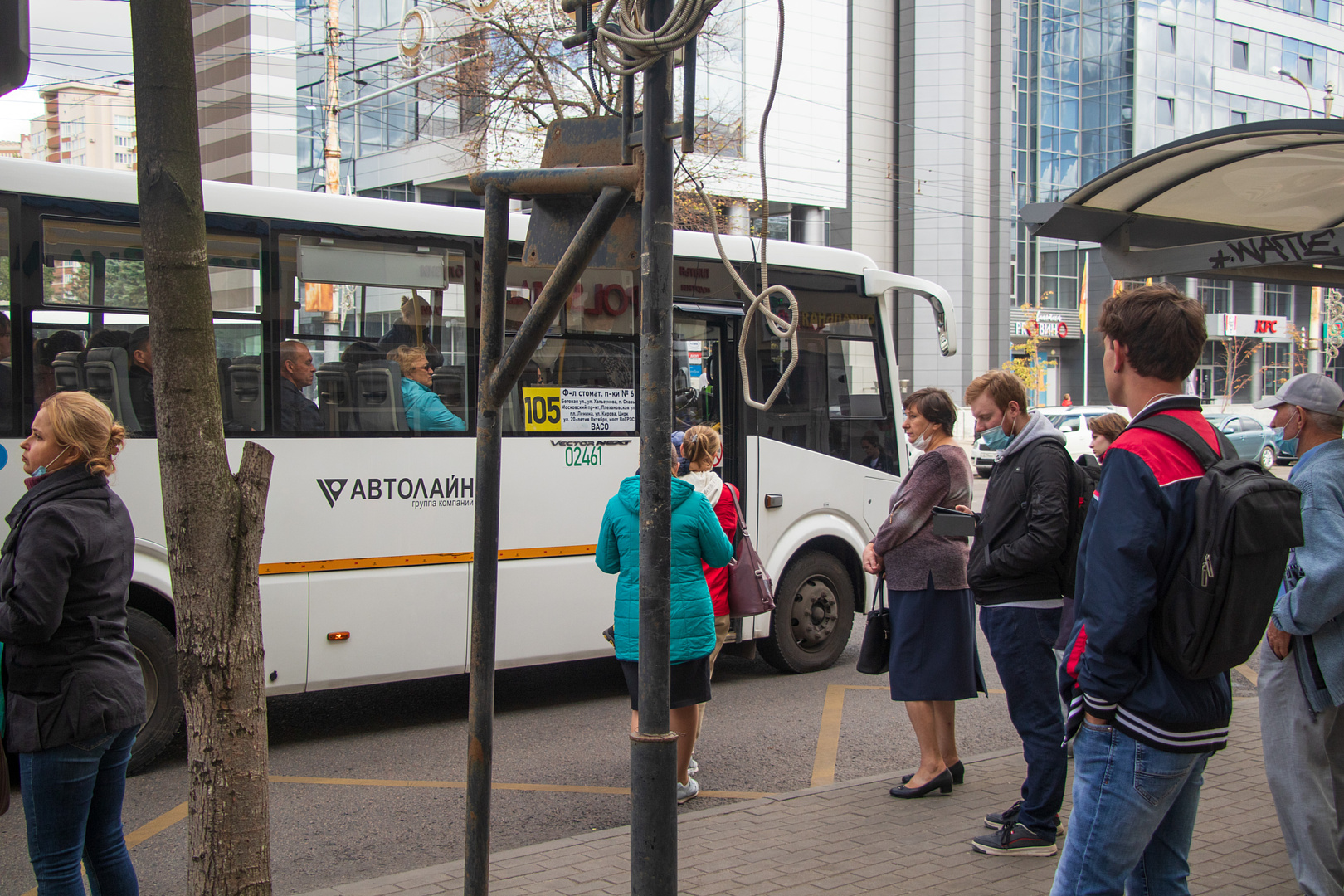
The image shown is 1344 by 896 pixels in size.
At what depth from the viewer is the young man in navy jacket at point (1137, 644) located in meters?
2.79

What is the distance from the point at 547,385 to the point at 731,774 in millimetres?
2660

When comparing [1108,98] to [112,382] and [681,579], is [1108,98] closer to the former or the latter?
[681,579]

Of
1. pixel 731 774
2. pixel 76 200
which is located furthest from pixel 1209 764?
pixel 76 200

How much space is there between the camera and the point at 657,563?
110 inches

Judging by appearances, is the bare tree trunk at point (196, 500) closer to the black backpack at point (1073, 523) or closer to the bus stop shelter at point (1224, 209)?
the black backpack at point (1073, 523)

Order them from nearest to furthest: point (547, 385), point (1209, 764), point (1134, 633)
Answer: point (1134, 633)
point (1209, 764)
point (547, 385)

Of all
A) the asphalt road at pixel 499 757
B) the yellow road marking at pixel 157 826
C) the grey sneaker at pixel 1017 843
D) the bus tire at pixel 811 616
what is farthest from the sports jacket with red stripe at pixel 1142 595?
the bus tire at pixel 811 616

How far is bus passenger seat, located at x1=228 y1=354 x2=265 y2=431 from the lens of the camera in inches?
246

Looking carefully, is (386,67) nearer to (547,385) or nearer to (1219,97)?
(547,385)

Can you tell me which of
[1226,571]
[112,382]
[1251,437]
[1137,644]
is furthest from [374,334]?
[1251,437]

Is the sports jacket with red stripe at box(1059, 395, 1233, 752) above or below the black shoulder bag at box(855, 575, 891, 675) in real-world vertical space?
above

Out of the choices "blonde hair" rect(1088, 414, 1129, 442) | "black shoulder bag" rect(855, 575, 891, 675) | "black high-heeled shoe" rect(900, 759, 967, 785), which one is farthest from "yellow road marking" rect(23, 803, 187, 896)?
"blonde hair" rect(1088, 414, 1129, 442)

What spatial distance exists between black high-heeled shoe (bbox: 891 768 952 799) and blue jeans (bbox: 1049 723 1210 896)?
2324 millimetres

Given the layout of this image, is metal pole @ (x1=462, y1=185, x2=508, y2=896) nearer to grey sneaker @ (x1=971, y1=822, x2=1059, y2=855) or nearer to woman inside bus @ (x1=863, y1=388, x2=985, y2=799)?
grey sneaker @ (x1=971, y1=822, x2=1059, y2=855)
